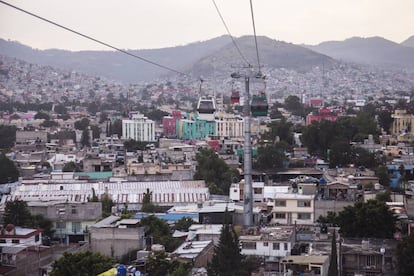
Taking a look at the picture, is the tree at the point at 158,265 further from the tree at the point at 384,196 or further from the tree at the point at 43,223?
the tree at the point at 384,196

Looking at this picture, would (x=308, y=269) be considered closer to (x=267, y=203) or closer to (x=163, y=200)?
(x=267, y=203)

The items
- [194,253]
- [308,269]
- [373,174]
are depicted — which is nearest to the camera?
[308,269]

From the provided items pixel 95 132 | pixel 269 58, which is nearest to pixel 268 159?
pixel 95 132

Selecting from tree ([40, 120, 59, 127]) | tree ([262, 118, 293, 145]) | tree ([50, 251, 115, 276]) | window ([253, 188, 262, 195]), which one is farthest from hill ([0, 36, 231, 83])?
tree ([50, 251, 115, 276])

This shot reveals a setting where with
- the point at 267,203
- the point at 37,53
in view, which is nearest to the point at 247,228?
the point at 267,203

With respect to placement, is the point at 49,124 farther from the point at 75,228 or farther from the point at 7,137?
the point at 75,228

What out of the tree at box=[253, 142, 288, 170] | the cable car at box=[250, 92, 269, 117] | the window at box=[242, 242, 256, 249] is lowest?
the window at box=[242, 242, 256, 249]

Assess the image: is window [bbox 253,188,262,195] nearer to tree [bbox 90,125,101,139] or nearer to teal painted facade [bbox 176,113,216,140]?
teal painted facade [bbox 176,113,216,140]
